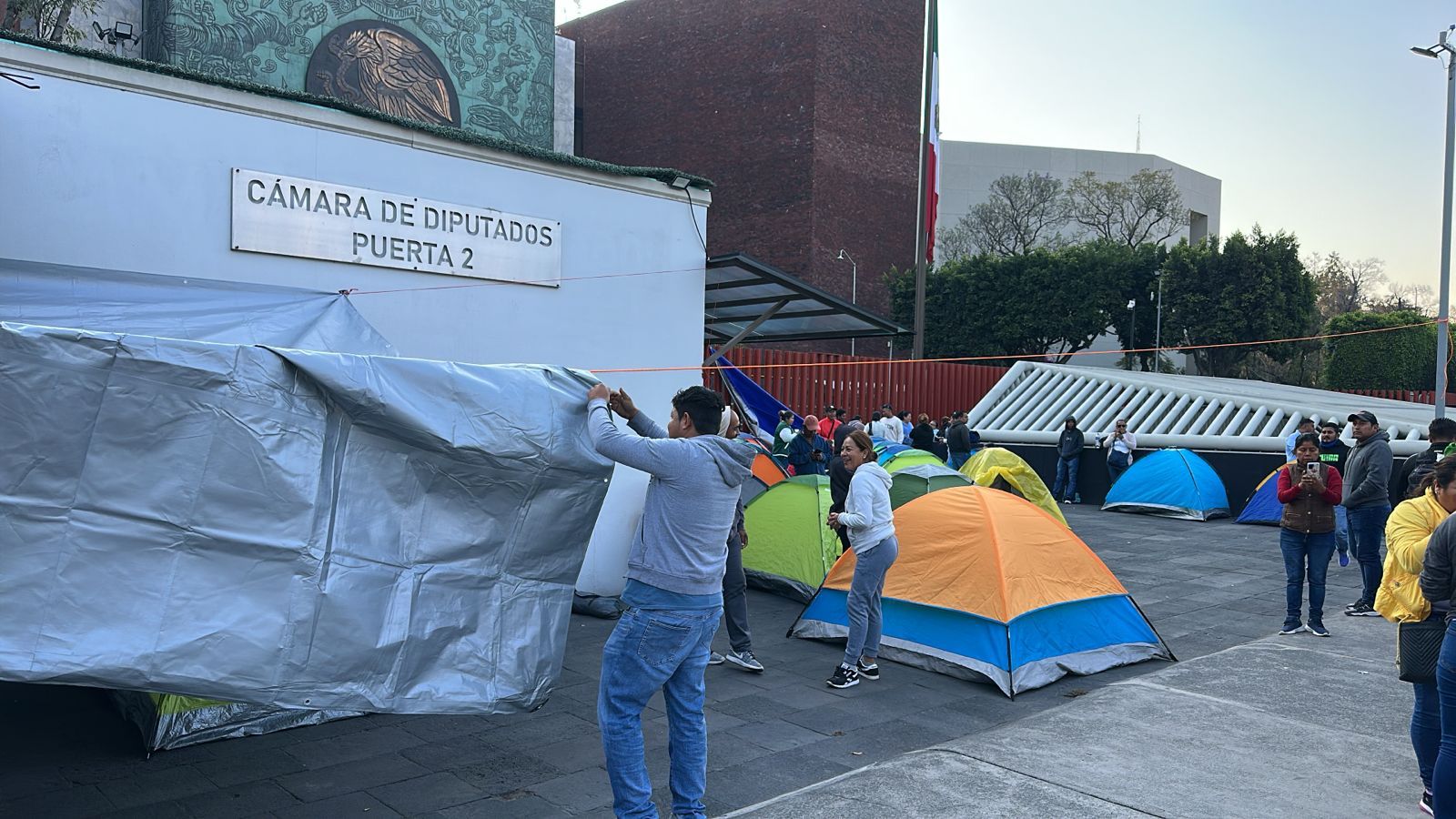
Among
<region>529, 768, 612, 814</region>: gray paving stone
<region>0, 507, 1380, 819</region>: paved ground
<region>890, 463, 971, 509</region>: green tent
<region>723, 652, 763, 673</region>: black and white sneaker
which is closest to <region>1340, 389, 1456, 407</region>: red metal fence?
Answer: <region>890, 463, 971, 509</region>: green tent

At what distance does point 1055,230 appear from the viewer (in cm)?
5069

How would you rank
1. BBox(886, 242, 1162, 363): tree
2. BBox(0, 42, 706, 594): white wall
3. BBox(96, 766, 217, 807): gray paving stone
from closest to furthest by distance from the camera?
BBox(96, 766, 217, 807): gray paving stone < BBox(0, 42, 706, 594): white wall < BBox(886, 242, 1162, 363): tree

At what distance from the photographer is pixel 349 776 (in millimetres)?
4949

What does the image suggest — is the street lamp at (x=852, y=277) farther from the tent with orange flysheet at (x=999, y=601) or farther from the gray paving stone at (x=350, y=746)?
the gray paving stone at (x=350, y=746)

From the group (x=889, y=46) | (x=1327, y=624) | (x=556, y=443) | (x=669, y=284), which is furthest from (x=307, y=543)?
(x=889, y=46)

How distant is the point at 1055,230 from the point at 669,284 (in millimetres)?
45258

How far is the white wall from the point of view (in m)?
6.21

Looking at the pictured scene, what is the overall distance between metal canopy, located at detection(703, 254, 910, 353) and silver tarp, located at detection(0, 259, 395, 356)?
12.5 ft

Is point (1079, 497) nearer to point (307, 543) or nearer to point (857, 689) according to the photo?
point (857, 689)

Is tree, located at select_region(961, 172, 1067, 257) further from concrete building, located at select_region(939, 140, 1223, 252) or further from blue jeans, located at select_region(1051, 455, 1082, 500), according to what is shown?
blue jeans, located at select_region(1051, 455, 1082, 500)

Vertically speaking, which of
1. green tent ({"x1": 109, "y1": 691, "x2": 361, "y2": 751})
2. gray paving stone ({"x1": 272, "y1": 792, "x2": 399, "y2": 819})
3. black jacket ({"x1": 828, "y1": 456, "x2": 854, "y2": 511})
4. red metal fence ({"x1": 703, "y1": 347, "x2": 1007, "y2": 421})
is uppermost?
red metal fence ({"x1": 703, "y1": 347, "x2": 1007, "y2": 421})

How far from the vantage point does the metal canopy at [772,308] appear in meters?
9.63

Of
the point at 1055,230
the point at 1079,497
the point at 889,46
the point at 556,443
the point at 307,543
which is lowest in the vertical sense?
the point at 1079,497

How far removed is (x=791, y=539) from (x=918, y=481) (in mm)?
1460
